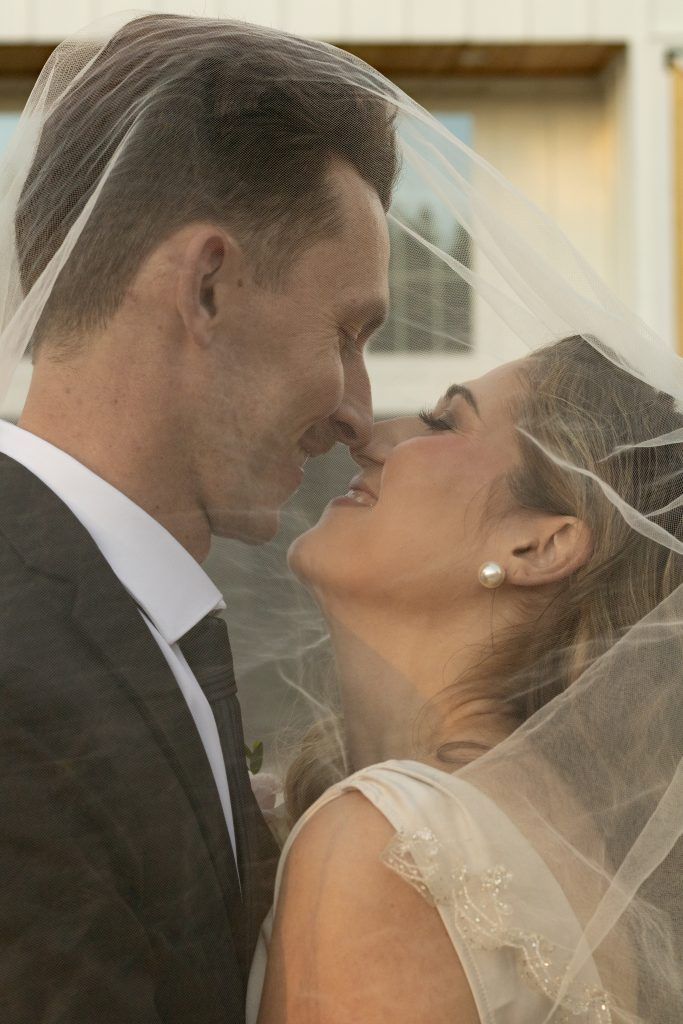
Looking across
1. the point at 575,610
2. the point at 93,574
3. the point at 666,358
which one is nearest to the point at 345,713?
the point at 575,610

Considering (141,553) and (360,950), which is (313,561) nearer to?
(141,553)

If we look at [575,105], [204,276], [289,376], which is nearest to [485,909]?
[289,376]

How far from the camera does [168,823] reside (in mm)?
1279

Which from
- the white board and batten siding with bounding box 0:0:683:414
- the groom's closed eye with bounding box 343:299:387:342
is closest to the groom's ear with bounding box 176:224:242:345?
the groom's closed eye with bounding box 343:299:387:342

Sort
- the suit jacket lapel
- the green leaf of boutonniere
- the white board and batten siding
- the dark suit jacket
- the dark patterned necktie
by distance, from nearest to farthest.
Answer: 1. the dark suit jacket
2. the suit jacket lapel
3. the dark patterned necktie
4. the green leaf of boutonniere
5. the white board and batten siding

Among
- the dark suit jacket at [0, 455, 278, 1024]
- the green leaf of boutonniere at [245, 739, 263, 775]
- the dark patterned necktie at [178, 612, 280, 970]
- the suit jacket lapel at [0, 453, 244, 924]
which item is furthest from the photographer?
the green leaf of boutonniere at [245, 739, 263, 775]

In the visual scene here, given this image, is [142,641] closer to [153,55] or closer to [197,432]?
[197,432]

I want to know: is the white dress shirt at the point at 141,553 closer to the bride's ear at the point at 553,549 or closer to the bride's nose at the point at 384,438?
the bride's nose at the point at 384,438

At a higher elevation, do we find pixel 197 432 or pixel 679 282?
pixel 197 432

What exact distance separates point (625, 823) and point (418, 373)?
0.62 meters

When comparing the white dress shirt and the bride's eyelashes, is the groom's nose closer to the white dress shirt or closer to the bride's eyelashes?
the bride's eyelashes

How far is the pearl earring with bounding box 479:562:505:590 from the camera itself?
1.56 m

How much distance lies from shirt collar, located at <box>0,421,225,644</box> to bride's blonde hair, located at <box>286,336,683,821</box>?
11.7 inches

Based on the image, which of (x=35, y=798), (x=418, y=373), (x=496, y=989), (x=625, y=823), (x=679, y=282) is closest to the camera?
(x=35, y=798)
